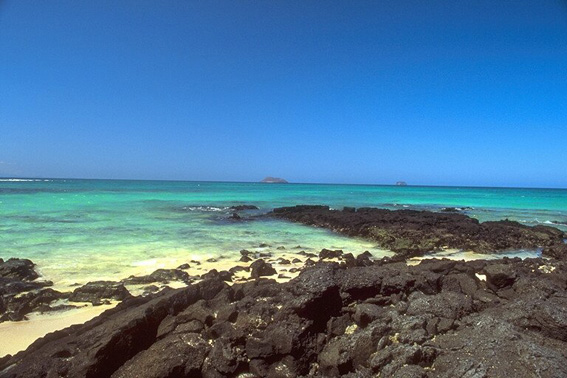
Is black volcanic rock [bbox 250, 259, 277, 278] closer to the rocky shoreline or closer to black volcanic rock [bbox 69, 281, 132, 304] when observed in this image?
the rocky shoreline

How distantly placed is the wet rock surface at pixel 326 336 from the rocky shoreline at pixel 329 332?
0.02 meters

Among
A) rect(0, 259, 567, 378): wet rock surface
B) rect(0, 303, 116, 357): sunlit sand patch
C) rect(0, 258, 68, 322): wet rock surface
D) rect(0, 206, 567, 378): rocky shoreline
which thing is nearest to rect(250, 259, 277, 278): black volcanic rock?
rect(0, 206, 567, 378): rocky shoreline

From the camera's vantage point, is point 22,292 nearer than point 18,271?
Yes

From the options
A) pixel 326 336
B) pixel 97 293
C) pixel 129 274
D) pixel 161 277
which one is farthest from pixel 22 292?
pixel 326 336

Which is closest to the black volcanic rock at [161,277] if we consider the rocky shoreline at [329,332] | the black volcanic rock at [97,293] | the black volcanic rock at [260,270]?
the black volcanic rock at [97,293]

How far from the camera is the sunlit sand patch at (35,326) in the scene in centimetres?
536

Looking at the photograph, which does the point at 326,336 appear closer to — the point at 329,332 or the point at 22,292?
the point at 329,332

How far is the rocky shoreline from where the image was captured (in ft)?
12.5

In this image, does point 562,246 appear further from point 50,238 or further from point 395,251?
point 50,238

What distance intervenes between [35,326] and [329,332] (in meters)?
5.75

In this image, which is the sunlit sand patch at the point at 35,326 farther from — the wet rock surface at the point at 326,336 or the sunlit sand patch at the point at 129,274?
the wet rock surface at the point at 326,336

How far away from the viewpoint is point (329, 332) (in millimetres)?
4848

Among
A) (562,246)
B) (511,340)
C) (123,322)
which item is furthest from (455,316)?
(562,246)

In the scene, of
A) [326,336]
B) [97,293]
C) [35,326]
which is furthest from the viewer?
[97,293]
